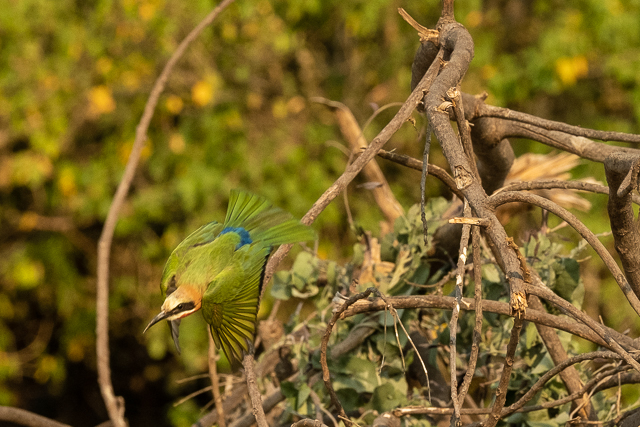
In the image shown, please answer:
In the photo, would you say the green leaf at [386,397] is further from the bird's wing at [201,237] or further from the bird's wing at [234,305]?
the bird's wing at [201,237]

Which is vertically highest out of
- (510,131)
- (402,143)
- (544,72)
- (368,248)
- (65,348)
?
(544,72)

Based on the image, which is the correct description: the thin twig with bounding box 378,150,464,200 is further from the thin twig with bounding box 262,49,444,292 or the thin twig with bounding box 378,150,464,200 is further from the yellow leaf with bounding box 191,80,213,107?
the yellow leaf with bounding box 191,80,213,107

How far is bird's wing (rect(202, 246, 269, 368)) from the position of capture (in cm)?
80

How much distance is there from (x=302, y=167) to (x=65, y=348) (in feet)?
5.38

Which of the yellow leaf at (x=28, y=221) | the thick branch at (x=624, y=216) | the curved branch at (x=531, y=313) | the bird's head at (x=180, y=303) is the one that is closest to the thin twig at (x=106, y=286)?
the bird's head at (x=180, y=303)

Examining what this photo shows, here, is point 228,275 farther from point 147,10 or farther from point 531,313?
point 147,10

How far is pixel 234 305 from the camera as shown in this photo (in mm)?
819

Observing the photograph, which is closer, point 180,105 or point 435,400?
point 435,400

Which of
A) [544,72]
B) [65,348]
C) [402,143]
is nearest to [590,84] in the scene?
[544,72]

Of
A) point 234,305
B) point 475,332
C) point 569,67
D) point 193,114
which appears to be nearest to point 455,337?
point 475,332

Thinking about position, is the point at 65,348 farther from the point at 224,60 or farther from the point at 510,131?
the point at 510,131

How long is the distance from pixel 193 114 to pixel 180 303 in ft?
7.21

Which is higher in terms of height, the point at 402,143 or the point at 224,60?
the point at 224,60

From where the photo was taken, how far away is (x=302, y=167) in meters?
2.96
